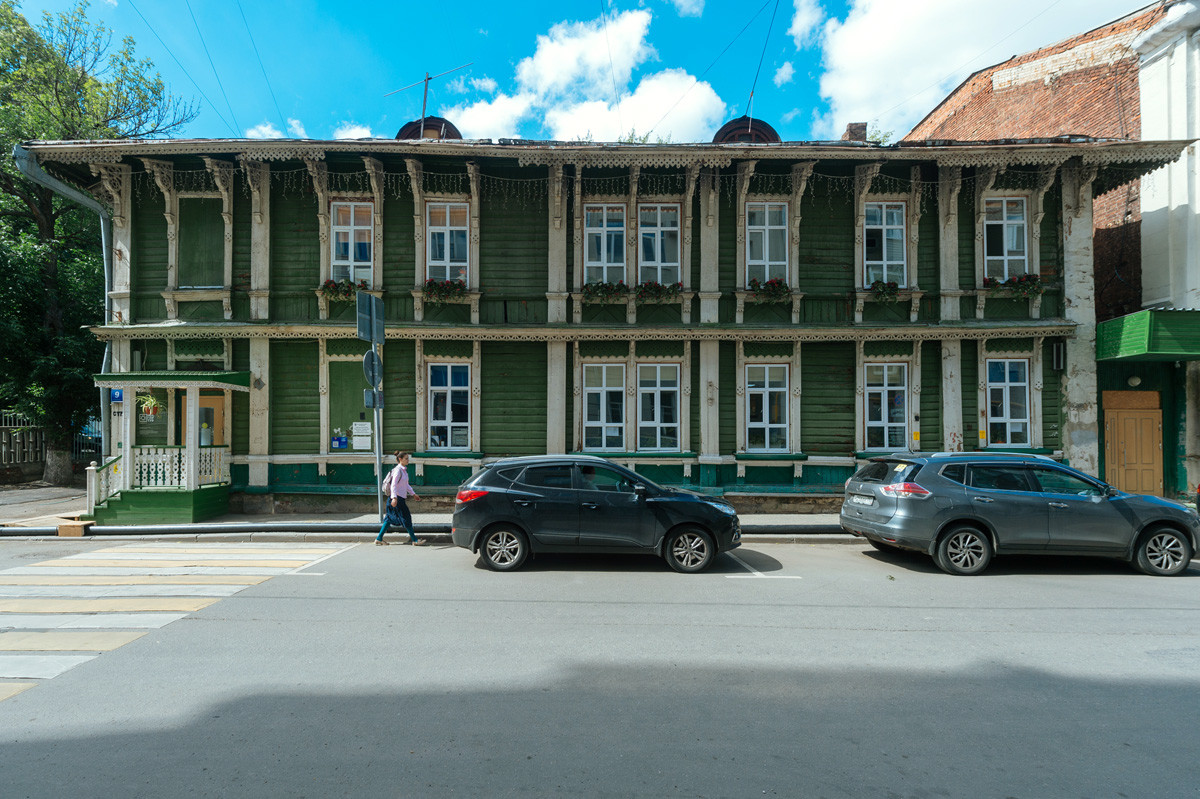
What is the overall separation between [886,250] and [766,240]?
9.27 feet

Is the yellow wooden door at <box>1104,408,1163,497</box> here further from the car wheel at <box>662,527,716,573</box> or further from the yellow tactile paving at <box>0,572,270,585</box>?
the yellow tactile paving at <box>0,572,270,585</box>

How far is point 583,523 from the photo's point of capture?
8.26 metres

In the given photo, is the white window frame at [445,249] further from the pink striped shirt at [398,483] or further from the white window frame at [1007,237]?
the white window frame at [1007,237]

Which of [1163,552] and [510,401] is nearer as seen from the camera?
[1163,552]

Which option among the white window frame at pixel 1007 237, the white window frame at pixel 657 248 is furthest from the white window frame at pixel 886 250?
the white window frame at pixel 657 248

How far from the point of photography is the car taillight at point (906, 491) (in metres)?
8.30

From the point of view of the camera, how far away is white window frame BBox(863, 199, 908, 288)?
13.4 meters

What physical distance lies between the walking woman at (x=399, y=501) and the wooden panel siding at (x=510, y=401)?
3.06 m

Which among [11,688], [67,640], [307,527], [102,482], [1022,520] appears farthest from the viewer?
[102,482]

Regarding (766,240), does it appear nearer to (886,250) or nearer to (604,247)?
(886,250)

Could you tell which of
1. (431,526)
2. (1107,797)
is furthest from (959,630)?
(431,526)

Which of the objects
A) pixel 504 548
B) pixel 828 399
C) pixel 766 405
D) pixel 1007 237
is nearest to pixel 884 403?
pixel 828 399

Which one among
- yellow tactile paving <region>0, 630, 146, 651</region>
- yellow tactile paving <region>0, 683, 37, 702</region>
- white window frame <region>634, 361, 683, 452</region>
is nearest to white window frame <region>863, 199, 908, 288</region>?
white window frame <region>634, 361, 683, 452</region>

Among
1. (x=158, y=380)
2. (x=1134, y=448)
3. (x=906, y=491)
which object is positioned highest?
(x=158, y=380)
